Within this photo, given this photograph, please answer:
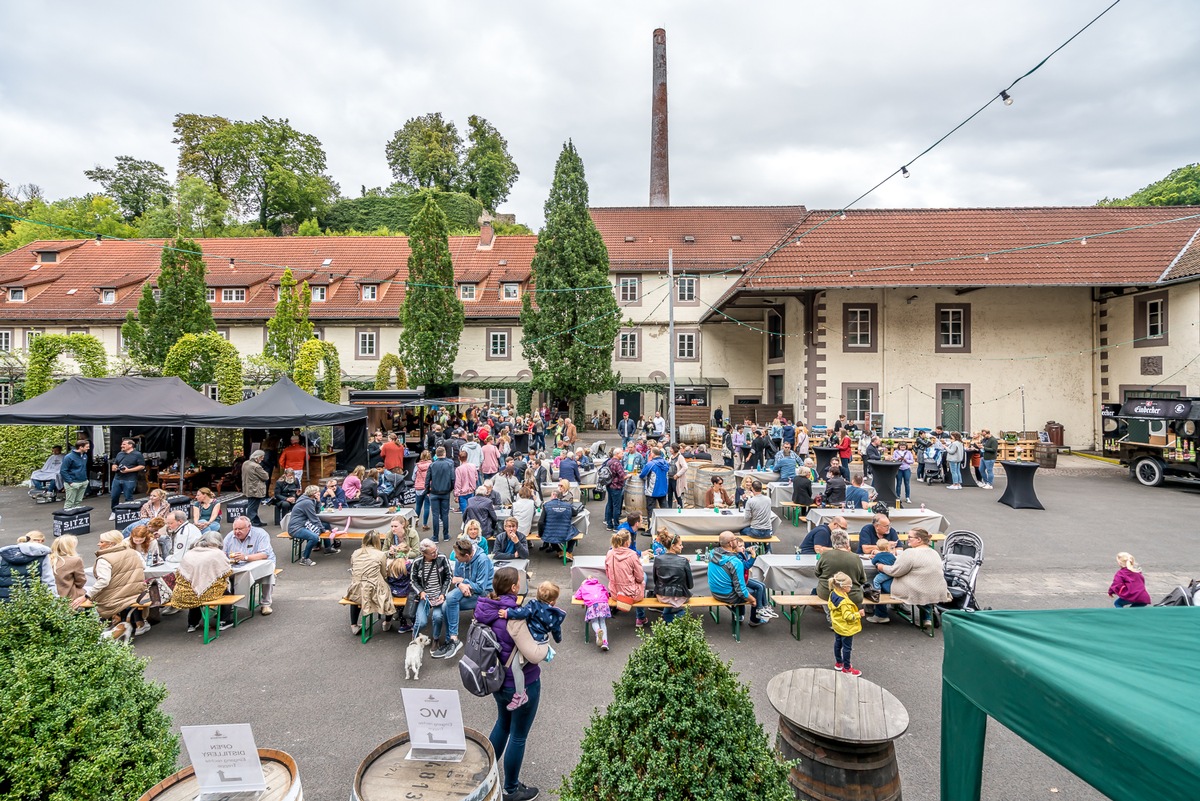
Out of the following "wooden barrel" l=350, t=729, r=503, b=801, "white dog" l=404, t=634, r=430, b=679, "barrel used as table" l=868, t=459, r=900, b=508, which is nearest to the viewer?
"wooden barrel" l=350, t=729, r=503, b=801

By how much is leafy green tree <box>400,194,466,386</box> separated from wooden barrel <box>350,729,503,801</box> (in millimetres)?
26309

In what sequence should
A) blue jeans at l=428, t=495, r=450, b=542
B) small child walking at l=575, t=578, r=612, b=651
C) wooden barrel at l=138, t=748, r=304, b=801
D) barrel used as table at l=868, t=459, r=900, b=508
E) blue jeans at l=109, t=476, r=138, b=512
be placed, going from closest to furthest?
1. wooden barrel at l=138, t=748, r=304, b=801
2. small child walking at l=575, t=578, r=612, b=651
3. blue jeans at l=428, t=495, r=450, b=542
4. blue jeans at l=109, t=476, r=138, b=512
5. barrel used as table at l=868, t=459, r=900, b=508

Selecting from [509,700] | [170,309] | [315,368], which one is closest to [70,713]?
[509,700]

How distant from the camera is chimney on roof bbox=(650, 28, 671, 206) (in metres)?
42.7

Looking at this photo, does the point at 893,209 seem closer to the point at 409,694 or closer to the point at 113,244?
the point at 409,694

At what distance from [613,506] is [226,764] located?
8.96m

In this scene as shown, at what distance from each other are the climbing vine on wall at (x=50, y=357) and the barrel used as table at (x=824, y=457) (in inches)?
823

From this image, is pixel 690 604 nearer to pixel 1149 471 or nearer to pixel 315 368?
pixel 315 368

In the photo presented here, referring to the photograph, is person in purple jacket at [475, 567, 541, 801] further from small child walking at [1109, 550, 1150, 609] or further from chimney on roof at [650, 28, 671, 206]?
chimney on roof at [650, 28, 671, 206]

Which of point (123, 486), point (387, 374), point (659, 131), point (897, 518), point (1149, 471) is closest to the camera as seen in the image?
point (897, 518)

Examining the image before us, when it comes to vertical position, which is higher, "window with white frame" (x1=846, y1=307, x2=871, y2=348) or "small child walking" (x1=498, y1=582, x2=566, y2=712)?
"window with white frame" (x1=846, y1=307, x2=871, y2=348)

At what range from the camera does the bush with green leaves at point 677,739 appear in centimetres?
263

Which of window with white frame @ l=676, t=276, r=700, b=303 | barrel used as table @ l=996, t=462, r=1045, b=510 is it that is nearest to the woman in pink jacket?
barrel used as table @ l=996, t=462, r=1045, b=510

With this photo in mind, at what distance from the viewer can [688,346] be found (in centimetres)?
3209
